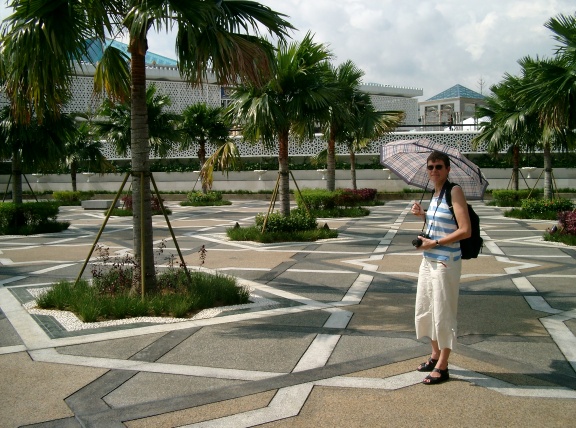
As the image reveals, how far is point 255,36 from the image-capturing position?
7719 millimetres

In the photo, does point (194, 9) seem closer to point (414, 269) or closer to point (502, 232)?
point (414, 269)

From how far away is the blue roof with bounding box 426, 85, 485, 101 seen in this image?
58.3m

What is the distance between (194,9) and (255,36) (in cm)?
117

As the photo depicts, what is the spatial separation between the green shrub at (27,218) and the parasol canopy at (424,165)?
13554mm

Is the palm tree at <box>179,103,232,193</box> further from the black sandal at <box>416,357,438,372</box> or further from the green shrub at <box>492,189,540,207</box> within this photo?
→ the black sandal at <box>416,357,438,372</box>

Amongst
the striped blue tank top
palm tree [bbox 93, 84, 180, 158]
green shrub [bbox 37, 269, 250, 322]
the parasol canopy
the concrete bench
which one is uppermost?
palm tree [bbox 93, 84, 180, 158]

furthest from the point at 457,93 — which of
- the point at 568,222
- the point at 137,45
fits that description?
the point at 137,45

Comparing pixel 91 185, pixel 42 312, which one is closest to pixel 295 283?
pixel 42 312

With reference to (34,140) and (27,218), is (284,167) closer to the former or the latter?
(34,140)

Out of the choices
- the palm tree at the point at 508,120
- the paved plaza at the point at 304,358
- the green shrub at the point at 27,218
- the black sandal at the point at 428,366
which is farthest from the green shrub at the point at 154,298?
the palm tree at the point at 508,120

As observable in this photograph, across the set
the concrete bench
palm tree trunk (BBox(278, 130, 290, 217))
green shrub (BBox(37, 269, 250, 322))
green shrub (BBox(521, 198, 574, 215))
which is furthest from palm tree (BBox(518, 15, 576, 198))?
the concrete bench

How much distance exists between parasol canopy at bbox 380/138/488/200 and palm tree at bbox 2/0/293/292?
7.03ft

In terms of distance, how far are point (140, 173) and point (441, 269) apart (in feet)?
13.7

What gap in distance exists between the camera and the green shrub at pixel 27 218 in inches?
659
